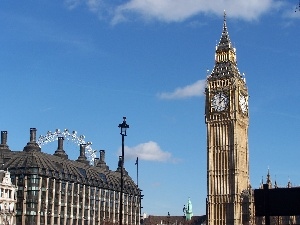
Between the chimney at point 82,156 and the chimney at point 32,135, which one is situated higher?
the chimney at point 32,135

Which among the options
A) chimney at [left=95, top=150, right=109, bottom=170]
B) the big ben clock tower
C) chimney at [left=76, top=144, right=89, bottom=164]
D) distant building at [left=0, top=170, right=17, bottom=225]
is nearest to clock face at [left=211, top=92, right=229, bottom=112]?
the big ben clock tower

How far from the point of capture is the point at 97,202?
513ft

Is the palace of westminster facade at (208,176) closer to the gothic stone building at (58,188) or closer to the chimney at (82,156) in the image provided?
the gothic stone building at (58,188)

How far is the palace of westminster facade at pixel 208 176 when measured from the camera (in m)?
130

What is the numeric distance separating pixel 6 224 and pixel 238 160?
59.9 m

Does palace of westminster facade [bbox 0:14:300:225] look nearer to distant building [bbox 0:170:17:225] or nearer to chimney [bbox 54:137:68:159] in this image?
chimney [bbox 54:137:68:159]

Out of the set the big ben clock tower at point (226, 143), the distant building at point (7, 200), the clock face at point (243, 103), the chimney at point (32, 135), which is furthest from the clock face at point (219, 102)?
the distant building at point (7, 200)

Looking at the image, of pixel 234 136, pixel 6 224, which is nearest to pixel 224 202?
pixel 234 136

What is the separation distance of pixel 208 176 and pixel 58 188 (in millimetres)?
38770

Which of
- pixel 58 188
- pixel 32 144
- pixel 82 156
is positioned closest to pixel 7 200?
pixel 58 188

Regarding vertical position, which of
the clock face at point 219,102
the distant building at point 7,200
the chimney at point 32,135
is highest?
the clock face at point 219,102

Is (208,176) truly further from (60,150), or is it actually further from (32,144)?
(32,144)

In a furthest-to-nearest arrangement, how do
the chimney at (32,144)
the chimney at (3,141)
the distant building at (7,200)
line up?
the chimney at (3,141) < the chimney at (32,144) < the distant building at (7,200)

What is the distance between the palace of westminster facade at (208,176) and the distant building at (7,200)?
117 centimetres
